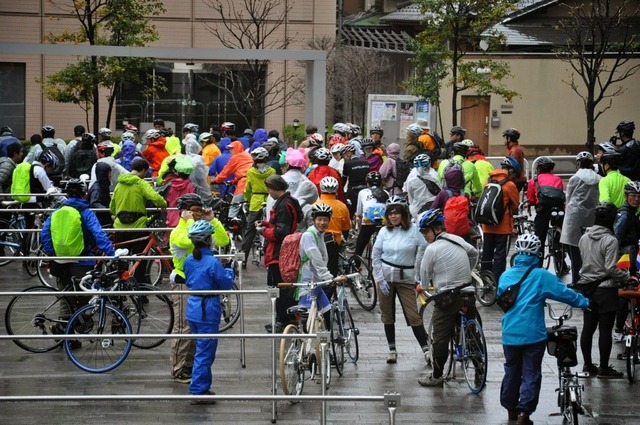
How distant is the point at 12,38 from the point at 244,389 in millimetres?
31599

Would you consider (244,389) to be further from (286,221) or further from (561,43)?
(561,43)

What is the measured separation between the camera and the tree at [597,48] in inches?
1164

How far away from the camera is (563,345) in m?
10.5

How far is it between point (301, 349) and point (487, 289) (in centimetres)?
532

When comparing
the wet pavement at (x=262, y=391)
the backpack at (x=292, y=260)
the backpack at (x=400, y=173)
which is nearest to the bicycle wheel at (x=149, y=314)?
the wet pavement at (x=262, y=391)

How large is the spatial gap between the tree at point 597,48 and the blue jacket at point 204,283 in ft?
61.7

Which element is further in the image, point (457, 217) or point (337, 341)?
point (457, 217)

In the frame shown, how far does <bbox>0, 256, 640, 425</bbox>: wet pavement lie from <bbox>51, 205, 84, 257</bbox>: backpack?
3.78 ft

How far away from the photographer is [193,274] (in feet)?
36.9

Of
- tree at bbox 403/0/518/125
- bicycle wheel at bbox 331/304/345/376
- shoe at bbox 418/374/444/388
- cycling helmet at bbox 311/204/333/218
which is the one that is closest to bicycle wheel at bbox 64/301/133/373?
bicycle wheel at bbox 331/304/345/376

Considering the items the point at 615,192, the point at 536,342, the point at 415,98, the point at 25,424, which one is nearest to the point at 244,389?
the point at 25,424

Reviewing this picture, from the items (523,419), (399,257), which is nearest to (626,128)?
(399,257)

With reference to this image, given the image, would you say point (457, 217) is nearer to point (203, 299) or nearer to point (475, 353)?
point (475, 353)

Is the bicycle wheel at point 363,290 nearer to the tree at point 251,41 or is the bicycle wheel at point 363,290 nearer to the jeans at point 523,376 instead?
the jeans at point 523,376
